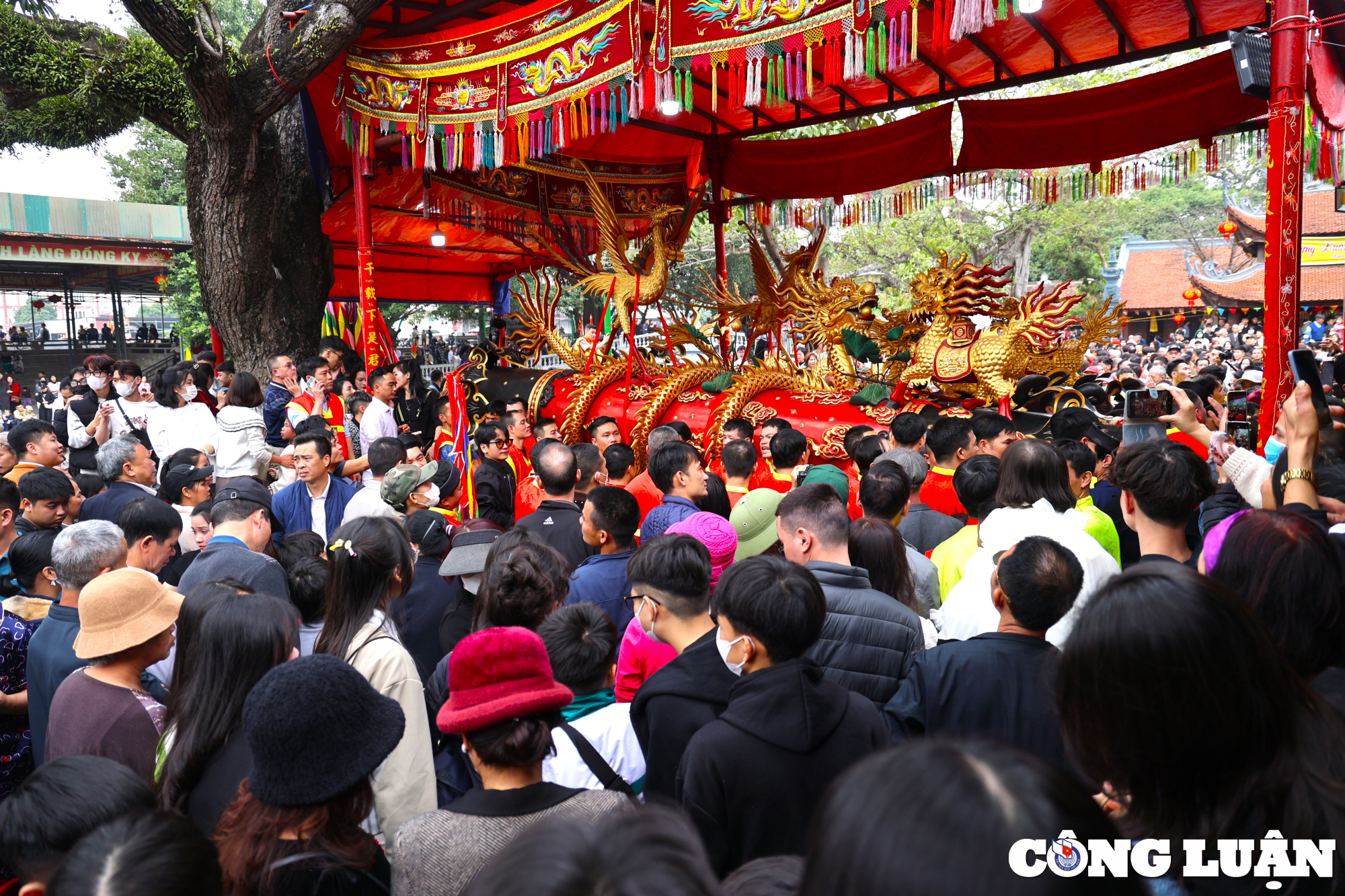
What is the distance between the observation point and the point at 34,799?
142 cm

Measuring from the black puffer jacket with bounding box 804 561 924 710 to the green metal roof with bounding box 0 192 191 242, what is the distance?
18.8 metres

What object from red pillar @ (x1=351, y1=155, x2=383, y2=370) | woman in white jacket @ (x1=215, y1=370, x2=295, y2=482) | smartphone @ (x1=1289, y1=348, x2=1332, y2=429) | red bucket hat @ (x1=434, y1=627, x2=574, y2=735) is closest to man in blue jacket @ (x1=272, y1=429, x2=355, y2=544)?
woman in white jacket @ (x1=215, y1=370, x2=295, y2=482)

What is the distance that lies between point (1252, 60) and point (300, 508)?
4.92m

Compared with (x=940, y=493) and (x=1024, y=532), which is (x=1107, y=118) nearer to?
(x=940, y=493)

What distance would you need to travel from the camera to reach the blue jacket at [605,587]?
305cm

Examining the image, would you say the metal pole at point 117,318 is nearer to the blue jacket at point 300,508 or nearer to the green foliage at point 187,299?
the green foliage at point 187,299

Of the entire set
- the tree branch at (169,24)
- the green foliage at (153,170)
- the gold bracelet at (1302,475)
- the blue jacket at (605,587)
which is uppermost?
the green foliage at (153,170)

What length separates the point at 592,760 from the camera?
1.89 m

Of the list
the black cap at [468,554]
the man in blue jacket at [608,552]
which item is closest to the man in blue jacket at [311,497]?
the black cap at [468,554]

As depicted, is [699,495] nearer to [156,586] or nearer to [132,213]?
[156,586]

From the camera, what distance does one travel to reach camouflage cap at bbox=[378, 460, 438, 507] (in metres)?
3.80

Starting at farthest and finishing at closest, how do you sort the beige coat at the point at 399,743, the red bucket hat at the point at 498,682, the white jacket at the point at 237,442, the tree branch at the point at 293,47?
the tree branch at the point at 293,47
the white jacket at the point at 237,442
the beige coat at the point at 399,743
the red bucket hat at the point at 498,682

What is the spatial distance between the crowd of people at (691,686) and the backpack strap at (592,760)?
0.04ft

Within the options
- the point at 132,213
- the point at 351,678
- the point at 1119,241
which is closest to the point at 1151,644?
the point at 351,678
